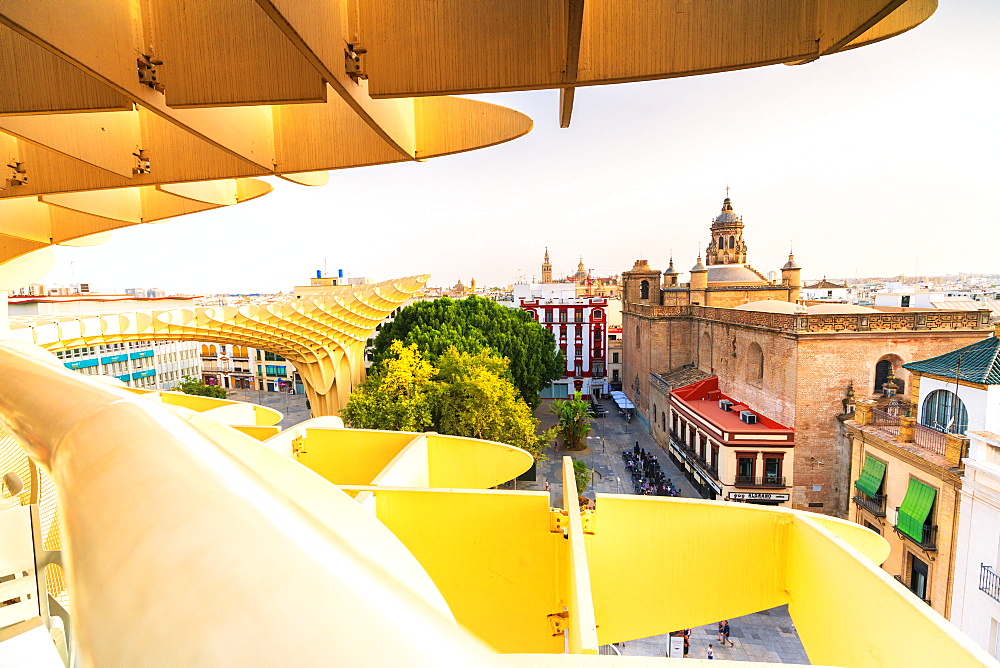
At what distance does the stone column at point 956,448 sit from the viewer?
36.3ft

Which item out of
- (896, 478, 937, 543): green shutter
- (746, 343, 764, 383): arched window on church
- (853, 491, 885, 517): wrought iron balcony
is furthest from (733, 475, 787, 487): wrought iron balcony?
(896, 478, 937, 543): green shutter

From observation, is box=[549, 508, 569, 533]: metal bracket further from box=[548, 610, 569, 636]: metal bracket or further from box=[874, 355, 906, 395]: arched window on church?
box=[874, 355, 906, 395]: arched window on church

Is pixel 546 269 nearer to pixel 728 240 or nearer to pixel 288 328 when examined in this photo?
pixel 728 240

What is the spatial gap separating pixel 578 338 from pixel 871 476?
81.2ft

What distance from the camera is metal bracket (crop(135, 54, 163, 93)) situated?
9.07 feet

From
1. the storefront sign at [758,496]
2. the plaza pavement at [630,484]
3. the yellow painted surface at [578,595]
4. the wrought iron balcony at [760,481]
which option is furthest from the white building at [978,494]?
the yellow painted surface at [578,595]

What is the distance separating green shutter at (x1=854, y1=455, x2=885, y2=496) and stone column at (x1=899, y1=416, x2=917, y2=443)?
89 centimetres

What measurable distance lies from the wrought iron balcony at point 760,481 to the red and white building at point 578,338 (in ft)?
66.3

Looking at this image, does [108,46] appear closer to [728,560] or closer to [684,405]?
[728,560]

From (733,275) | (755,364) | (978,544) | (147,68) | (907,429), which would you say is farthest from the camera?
(733,275)

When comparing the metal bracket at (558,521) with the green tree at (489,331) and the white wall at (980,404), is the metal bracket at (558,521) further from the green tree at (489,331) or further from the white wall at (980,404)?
the green tree at (489,331)

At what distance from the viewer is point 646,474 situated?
21.5 meters

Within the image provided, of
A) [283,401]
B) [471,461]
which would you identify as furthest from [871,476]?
[283,401]

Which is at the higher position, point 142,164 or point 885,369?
point 142,164
